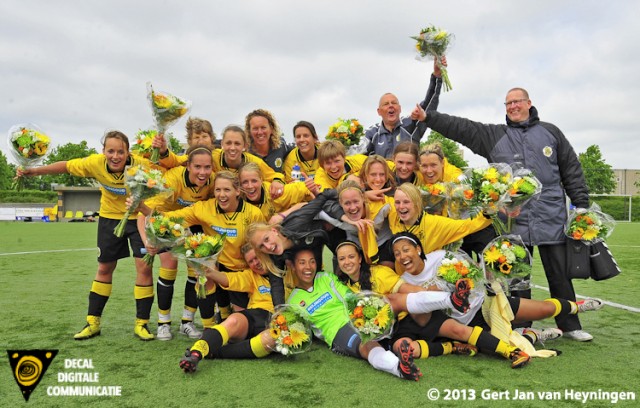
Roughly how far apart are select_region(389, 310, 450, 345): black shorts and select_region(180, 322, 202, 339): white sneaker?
2074 mm

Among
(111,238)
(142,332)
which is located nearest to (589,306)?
(142,332)

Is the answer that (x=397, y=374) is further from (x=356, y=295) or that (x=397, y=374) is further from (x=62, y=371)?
(x=62, y=371)

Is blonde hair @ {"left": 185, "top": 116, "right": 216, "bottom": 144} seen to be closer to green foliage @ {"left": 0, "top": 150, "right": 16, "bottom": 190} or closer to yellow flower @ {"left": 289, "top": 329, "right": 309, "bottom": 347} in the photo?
yellow flower @ {"left": 289, "top": 329, "right": 309, "bottom": 347}

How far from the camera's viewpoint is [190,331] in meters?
5.38

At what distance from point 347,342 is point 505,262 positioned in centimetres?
155

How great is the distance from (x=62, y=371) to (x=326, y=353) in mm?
2197

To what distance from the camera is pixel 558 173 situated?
5.31 m

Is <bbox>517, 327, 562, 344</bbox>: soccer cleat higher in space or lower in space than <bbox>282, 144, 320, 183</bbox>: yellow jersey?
lower

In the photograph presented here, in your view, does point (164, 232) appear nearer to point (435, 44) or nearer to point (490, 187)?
point (490, 187)

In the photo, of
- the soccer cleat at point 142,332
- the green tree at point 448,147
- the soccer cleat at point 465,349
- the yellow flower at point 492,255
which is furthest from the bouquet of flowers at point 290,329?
the green tree at point 448,147

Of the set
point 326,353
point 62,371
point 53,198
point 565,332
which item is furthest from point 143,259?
point 53,198

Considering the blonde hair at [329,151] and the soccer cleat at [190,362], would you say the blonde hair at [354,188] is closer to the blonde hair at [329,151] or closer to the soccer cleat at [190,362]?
the blonde hair at [329,151]

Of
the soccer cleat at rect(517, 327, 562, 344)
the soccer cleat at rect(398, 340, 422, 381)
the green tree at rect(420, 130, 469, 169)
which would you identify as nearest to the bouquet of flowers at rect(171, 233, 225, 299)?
the soccer cleat at rect(398, 340, 422, 381)

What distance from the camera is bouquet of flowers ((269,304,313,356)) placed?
13.9 ft
